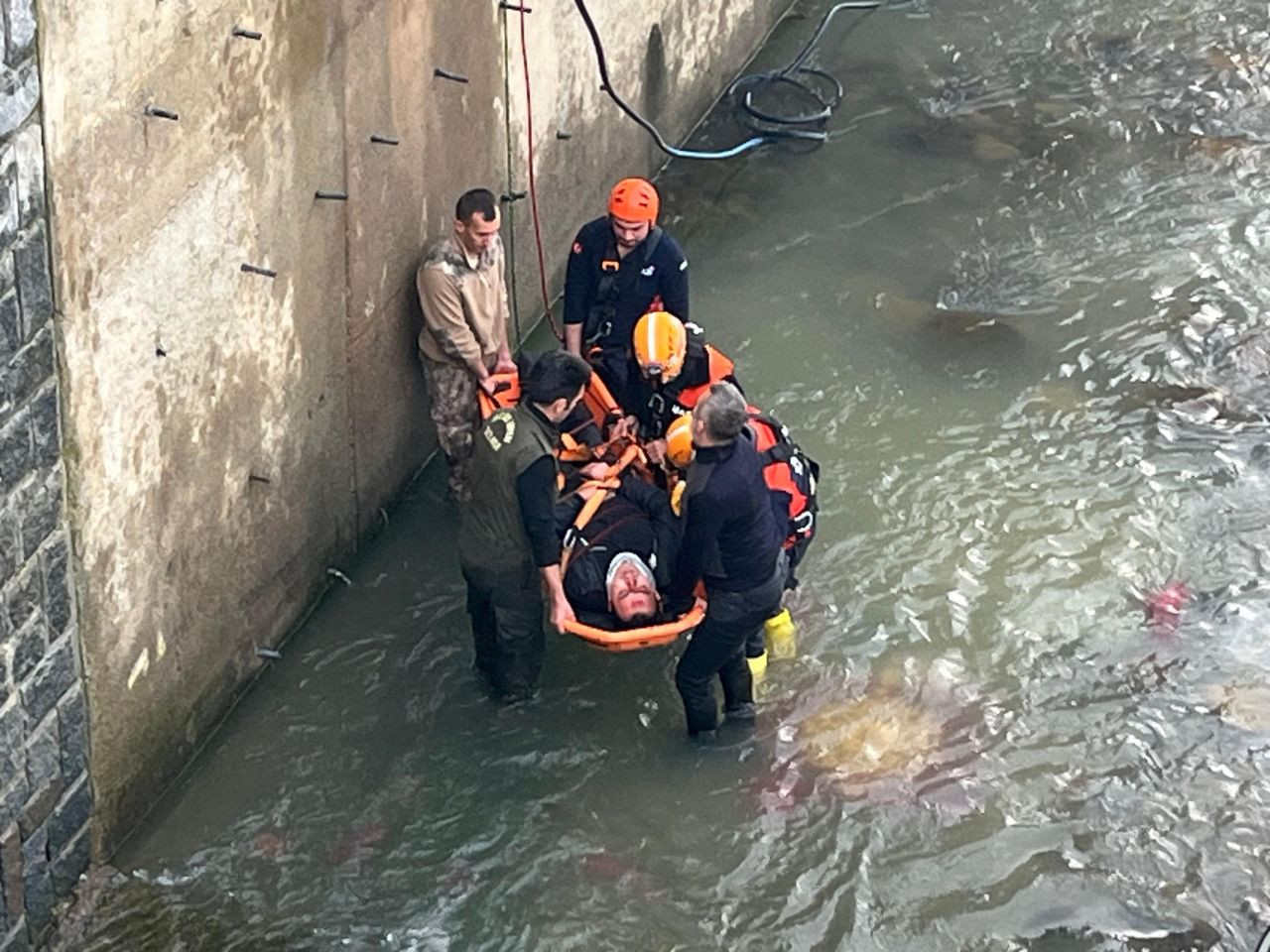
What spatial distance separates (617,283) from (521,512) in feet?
6.43

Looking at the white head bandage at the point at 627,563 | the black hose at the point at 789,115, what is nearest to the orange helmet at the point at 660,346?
the white head bandage at the point at 627,563

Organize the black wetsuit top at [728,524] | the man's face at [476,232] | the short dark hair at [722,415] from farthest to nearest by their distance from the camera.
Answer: the man's face at [476,232] < the black wetsuit top at [728,524] < the short dark hair at [722,415]

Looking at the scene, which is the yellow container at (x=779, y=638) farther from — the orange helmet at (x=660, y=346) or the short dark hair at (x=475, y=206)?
the short dark hair at (x=475, y=206)

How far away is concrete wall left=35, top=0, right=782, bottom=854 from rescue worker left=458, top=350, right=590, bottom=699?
40.5 inches

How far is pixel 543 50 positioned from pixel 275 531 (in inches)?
138

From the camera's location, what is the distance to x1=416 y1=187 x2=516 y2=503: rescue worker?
8.45 metres

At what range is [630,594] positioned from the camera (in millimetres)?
7582

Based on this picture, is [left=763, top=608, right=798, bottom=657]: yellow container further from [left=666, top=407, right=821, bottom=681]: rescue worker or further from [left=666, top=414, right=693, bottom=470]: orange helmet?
[left=666, top=414, right=693, bottom=470]: orange helmet

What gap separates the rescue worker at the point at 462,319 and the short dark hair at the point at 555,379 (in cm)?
136

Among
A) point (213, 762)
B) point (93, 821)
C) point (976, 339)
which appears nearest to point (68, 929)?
point (93, 821)

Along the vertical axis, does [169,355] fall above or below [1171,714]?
above

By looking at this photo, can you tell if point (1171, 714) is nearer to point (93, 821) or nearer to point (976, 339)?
point (976, 339)

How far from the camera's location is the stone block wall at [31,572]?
18.7ft

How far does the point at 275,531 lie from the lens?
8008 millimetres
